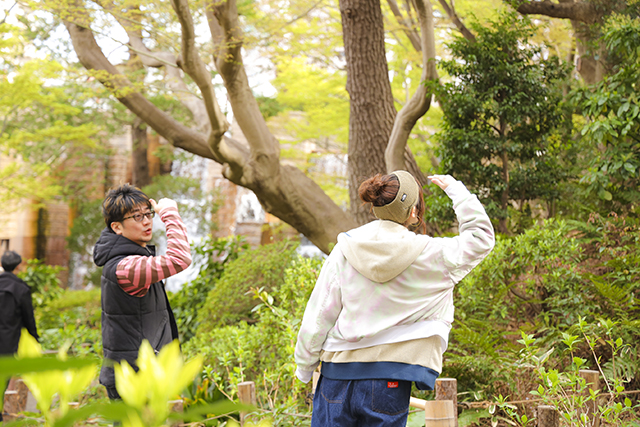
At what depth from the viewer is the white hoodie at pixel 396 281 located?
2.17 meters

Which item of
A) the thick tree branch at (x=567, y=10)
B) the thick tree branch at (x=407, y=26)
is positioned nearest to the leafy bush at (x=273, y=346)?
the thick tree branch at (x=567, y=10)

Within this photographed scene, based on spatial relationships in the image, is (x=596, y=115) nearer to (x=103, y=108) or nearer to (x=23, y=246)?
(x=103, y=108)

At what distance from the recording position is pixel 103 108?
630 inches

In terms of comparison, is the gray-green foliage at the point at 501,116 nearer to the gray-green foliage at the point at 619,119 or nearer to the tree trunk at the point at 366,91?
the gray-green foliage at the point at 619,119

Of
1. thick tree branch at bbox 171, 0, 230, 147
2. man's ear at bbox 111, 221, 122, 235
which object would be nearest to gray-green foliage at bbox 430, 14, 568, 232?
thick tree branch at bbox 171, 0, 230, 147

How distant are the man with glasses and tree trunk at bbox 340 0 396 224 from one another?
4188 millimetres

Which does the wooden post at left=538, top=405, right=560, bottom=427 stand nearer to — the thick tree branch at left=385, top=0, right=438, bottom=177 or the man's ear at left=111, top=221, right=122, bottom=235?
the man's ear at left=111, top=221, right=122, bottom=235

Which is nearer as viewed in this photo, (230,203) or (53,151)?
(53,151)

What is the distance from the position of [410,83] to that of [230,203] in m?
9.72

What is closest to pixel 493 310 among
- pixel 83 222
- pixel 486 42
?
pixel 486 42

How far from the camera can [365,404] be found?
85.4 inches

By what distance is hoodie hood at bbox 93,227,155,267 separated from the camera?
2758 millimetres

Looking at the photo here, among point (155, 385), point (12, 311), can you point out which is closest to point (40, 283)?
point (12, 311)

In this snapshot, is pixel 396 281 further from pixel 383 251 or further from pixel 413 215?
pixel 413 215
